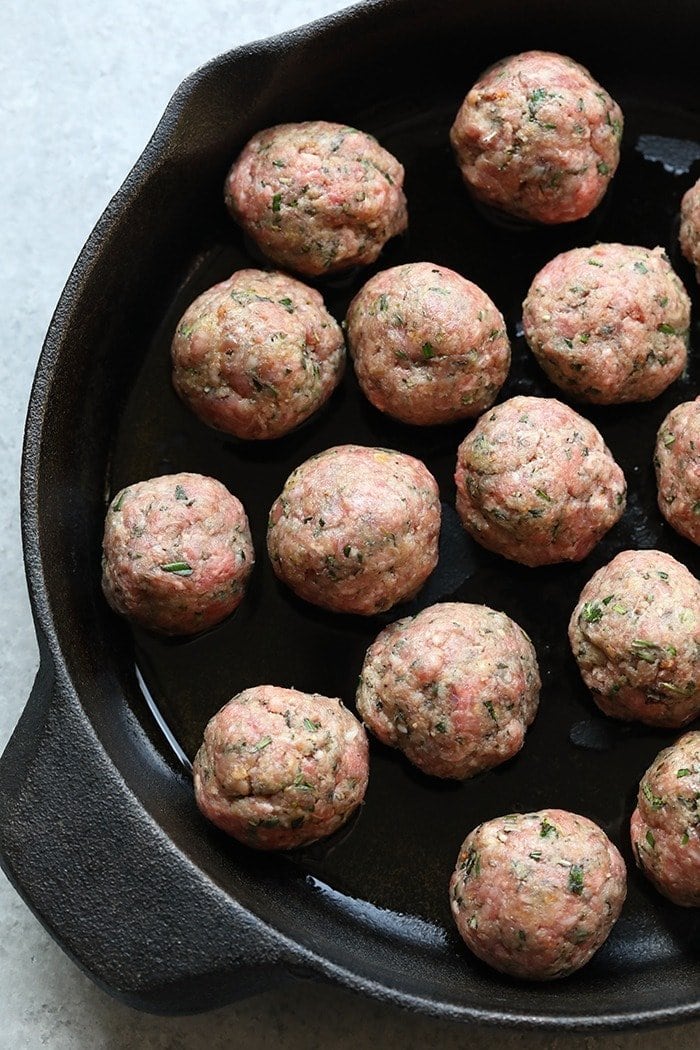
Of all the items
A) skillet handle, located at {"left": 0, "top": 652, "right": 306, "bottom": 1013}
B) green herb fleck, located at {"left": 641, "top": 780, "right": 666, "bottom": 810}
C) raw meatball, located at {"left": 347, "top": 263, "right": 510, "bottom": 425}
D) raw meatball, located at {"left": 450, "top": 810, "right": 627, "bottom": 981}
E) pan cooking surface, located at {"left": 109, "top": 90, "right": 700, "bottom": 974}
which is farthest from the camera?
pan cooking surface, located at {"left": 109, "top": 90, "right": 700, "bottom": 974}

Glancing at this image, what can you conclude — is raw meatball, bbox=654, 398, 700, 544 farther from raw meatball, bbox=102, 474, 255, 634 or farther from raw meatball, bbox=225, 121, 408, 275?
raw meatball, bbox=102, 474, 255, 634

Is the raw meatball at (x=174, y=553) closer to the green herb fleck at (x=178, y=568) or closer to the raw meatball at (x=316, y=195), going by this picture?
the green herb fleck at (x=178, y=568)

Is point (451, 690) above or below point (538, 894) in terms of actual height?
above

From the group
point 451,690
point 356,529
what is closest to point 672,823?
point 451,690

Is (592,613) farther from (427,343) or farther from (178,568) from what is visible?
(178,568)

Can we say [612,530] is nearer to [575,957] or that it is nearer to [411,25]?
[575,957]

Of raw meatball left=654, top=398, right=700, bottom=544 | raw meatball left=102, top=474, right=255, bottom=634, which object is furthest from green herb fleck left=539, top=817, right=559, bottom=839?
raw meatball left=102, top=474, right=255, bottom=634
